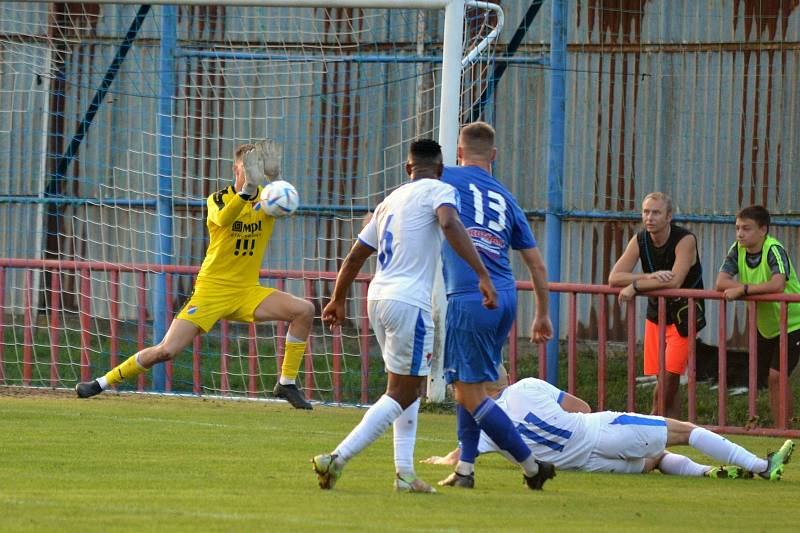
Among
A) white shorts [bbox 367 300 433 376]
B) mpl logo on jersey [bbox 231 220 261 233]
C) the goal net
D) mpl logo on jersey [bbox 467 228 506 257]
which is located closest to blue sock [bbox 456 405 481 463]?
white shorts [bbox 367 300 433 376]

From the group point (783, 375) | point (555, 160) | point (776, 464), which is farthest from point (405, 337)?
point (555, 160)

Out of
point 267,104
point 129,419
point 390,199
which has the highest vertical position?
point 267,104

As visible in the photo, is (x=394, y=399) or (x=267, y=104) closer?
(x=394, y=399)

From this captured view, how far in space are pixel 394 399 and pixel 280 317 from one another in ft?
16.2

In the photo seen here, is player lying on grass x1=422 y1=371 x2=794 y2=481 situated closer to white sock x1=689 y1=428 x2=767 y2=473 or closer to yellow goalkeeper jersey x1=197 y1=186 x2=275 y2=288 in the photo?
white sock x1=689 y1=428 x2=767 y2=473

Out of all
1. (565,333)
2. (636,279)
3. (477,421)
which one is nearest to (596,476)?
(477,421)

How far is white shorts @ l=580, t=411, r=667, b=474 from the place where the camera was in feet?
29.3

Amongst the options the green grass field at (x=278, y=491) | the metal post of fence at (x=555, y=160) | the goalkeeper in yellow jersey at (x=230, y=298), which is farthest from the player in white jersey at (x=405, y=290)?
the metal post of fence at (x=555, y=160)

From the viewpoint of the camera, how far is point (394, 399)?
7.68m

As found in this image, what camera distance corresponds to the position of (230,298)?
1241 cm

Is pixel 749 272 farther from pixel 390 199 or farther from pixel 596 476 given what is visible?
pixel 390 199

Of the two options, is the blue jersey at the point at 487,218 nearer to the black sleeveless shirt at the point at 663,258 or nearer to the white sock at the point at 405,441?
the white sock at the point at 405,441

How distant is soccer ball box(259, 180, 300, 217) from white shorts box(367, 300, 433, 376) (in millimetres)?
3783

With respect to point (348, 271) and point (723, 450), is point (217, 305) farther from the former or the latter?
point (723, 450)
